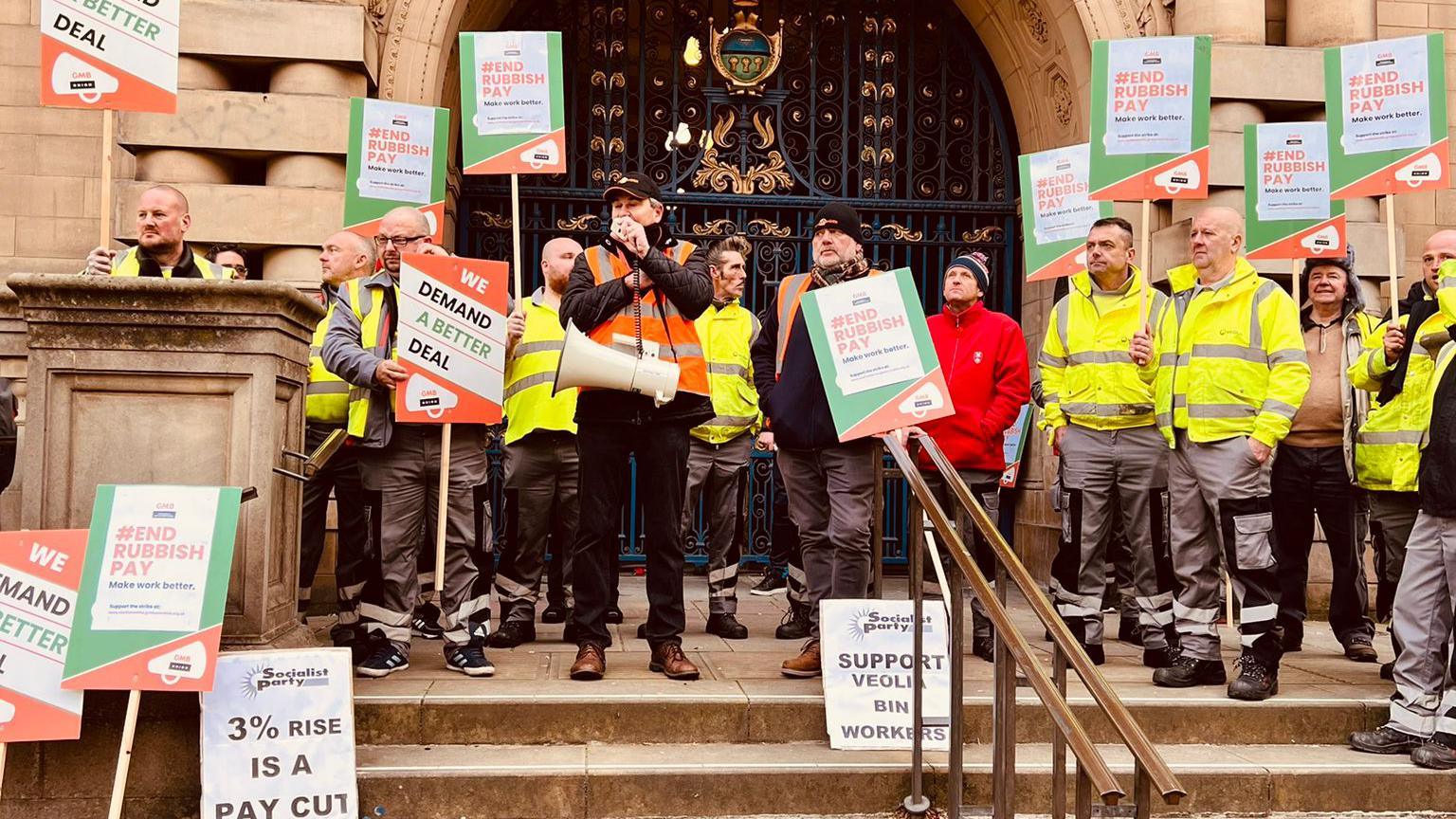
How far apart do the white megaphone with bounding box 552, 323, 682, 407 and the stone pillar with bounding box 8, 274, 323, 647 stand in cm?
113

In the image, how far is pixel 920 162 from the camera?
10609 millimetres

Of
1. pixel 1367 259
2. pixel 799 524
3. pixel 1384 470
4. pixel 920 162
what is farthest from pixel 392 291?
pixel 1367 259

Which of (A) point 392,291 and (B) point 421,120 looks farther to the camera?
(B) point 421,120

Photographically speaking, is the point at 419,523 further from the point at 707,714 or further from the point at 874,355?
the point at 874,355

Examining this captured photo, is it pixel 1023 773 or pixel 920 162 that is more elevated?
pixel 920 162

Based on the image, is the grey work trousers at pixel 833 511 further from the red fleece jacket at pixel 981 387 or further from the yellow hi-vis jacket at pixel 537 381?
the yellow hi-vis jacket at pixel 537 381

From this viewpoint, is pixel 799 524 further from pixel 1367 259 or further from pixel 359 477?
pixel 1367 259

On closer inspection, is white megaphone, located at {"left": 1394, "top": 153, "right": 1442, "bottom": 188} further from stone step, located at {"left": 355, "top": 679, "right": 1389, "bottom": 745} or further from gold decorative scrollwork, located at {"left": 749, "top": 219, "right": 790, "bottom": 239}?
gold decorative scrollwork, located at {"left": 749, "top": 219, "right": 790, "bottom": 239}

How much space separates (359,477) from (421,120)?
2.20 meters

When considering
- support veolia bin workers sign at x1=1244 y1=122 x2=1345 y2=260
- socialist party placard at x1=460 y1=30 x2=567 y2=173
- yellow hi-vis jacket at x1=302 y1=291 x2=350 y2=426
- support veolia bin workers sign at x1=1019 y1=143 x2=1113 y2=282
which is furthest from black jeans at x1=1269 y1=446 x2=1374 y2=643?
yellow hi-vis jacket at x1=302 y1=291 x2=350 y2=426

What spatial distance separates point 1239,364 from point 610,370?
2859mm

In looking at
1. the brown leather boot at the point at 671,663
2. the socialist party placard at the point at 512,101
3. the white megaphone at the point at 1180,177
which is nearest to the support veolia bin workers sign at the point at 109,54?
the socialist party placard at the point at 512,101

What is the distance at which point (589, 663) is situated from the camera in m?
5.48

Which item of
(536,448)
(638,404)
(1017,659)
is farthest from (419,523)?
(1017,659)
